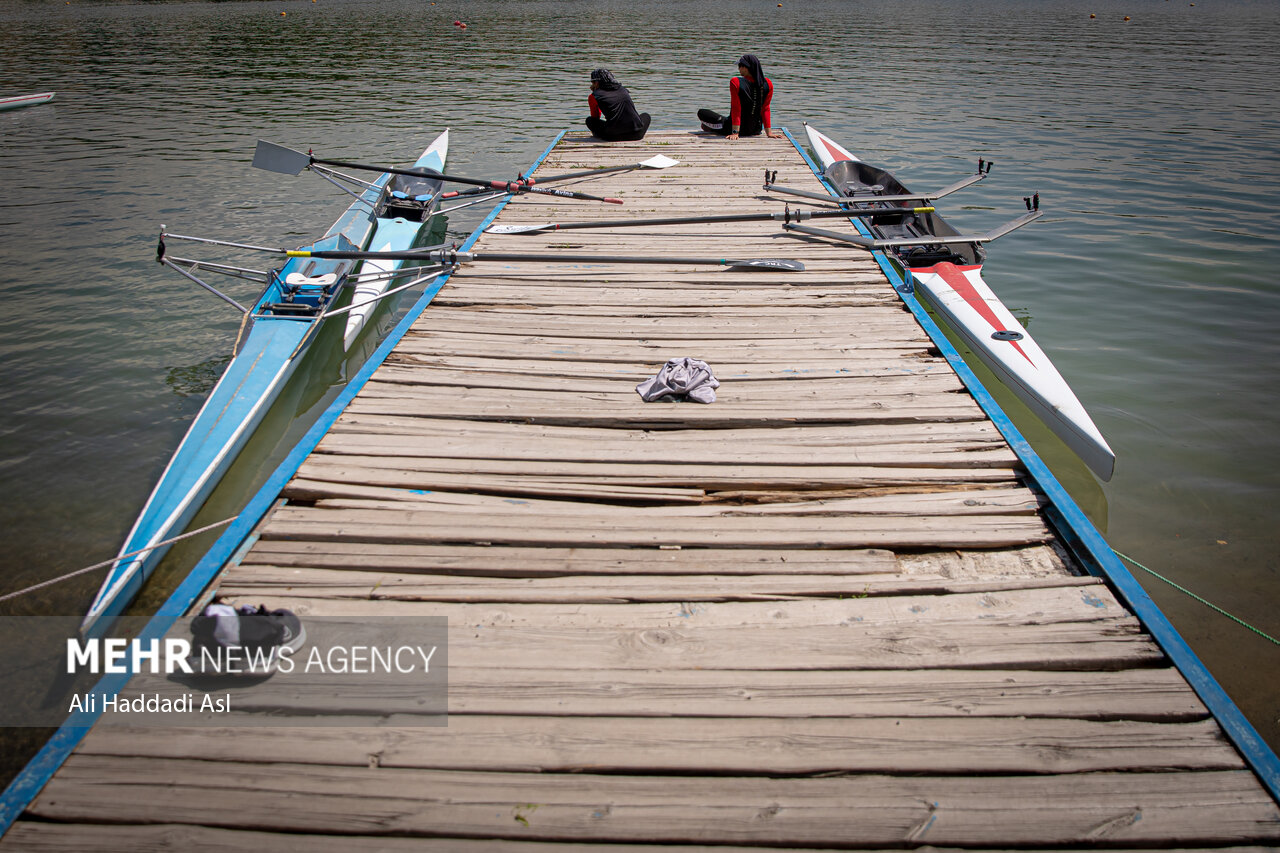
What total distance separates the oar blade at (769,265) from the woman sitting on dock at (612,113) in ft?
20.6

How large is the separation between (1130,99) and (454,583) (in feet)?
67.8

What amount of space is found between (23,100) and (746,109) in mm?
16881

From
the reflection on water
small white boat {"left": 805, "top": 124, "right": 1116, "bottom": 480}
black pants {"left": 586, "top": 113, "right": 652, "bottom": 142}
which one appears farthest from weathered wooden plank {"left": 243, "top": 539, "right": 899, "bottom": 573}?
black pants {"left": 586, "top": 113, "right": 652, "bottom": 142}

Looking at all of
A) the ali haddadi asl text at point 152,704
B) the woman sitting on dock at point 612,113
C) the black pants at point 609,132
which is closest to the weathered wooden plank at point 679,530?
the ali haddadi asl text at point 152,704

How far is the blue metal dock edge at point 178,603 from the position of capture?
2.11 m

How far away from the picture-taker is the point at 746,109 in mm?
11500

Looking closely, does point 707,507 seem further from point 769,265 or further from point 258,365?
point 258,365

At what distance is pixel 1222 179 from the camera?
11.1 metres

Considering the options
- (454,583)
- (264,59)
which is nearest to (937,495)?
(454,583)

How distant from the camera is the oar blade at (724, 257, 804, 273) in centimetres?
606

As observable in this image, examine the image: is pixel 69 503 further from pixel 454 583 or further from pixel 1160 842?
pixel 1160 842

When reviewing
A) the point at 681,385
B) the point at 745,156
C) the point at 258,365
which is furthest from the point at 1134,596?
the point at 745,156

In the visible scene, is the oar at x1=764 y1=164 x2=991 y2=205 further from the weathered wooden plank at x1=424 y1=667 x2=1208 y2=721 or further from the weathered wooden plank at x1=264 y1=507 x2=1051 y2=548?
the weathered wooden plank at x1=424 y1=667 x2=1208 y2=721

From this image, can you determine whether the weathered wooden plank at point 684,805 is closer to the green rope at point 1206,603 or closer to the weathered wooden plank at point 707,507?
the weathered wooden plank at point 707,507
